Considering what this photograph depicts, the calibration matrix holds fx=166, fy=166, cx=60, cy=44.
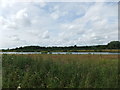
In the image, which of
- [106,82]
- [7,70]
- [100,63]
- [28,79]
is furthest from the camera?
[7,70]

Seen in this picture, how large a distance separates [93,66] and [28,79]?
83.5 inches

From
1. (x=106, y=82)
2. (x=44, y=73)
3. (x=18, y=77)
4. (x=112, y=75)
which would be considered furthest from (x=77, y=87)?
(x=18, y=77)

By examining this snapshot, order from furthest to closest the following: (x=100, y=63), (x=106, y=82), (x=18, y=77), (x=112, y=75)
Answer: (x=100, y=63) < (x=18, y=77) < (x=112, y=75) < (x=106, y=82)

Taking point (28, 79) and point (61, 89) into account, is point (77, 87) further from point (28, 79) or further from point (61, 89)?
point (28, 79)

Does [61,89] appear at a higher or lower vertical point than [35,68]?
lower

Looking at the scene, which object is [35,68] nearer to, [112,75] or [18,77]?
[18,77]

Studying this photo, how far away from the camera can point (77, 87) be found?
4.41 m

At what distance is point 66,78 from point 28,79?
45.2 inches

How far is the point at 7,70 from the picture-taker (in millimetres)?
6195

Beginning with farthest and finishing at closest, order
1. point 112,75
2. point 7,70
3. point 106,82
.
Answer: point 7,70, point 112,75, point 106,82

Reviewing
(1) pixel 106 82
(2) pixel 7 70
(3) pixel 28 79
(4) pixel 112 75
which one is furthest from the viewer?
(2) pixel 7 70

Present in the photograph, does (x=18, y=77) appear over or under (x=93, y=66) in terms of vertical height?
under

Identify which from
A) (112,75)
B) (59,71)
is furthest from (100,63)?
(59,71)

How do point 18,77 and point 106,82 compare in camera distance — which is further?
point 18,77
